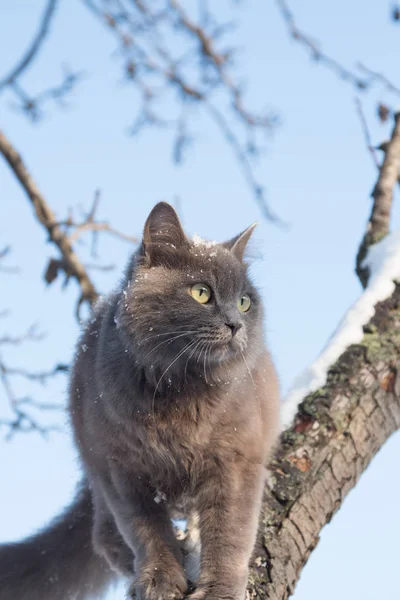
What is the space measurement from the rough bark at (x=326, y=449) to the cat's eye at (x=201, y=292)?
2.76 ft

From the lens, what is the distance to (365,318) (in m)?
3.36

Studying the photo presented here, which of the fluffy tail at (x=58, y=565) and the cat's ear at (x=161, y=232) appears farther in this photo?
the fluffy tail at (x=58, y=565)

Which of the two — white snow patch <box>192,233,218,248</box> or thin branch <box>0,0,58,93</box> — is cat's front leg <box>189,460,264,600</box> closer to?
white snow patch <box>192,233,218,248</box>

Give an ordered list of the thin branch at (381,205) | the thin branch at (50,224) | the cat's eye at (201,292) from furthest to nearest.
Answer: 1. the thin branch at (381,205)
2. the thin branch at (50,224)
3. the cat's eye at (201,292)

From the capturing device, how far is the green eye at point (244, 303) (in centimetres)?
241

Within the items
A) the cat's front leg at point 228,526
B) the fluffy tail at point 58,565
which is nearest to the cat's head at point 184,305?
the cat's front leg at point 228,526

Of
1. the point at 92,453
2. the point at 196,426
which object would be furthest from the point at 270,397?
the point at 92,453

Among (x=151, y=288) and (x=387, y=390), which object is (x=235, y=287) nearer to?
(x=151, y=288)

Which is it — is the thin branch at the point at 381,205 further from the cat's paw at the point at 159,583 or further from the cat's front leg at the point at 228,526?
the cat's paw at the point at 159,583

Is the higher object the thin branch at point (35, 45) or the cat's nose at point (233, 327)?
the thin branch at point (35, 45)

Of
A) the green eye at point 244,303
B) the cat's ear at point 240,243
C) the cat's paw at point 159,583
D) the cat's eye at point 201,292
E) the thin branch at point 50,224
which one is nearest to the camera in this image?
the cat's paw at point 159,583

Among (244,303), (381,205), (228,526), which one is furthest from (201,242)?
(381,205)

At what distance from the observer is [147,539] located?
231cm

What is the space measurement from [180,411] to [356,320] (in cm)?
135
